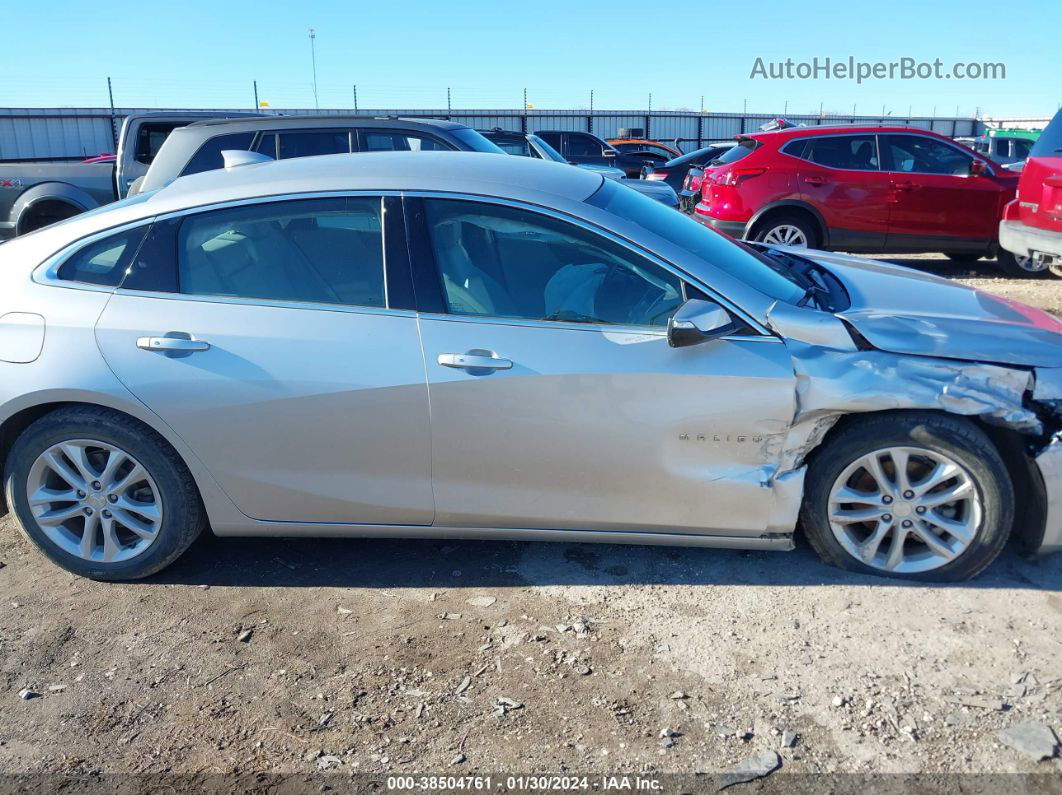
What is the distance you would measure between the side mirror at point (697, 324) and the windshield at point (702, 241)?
0.29 metres

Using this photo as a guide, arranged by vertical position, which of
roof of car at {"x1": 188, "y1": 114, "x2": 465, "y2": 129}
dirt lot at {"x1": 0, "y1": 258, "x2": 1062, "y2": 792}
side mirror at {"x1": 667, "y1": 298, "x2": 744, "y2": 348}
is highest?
roof of car at {"x1": 188, "y1": 114, "x2": 465, "y2": 129}

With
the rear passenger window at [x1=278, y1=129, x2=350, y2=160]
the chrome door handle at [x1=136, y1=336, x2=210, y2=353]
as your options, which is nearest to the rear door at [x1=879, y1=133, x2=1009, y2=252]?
the rear passenger window at [x1=278, y1=129, x2=350, y2=160]

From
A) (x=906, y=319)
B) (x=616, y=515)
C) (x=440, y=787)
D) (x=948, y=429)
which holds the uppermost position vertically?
(x=906, y=319)

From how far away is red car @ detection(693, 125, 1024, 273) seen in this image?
10188 millimetres

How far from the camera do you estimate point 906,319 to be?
355cm

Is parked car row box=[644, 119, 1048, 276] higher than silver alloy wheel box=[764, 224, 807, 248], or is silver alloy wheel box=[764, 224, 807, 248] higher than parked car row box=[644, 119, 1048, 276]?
parked car row box=[644, 119, 1048, 276]

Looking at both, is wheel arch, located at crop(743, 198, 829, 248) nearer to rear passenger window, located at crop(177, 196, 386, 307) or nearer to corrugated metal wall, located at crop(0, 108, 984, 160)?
corrugated metal wall, located at crop(0, 108, 984, 160)

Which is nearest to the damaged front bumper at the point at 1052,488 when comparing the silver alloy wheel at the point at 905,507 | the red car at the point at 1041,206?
the silver alloy wheel at the point at 905,507

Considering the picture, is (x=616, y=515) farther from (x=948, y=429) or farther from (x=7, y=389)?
(x=7, y=389)

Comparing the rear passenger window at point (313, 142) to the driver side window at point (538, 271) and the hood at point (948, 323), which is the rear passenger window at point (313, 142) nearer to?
the driver side window at point (538, 271)

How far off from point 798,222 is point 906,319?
723 centimetres

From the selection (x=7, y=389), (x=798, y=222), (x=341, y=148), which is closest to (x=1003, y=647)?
(x=7, y=389)

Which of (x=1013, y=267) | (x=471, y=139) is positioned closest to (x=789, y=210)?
(x=1013, y=267)

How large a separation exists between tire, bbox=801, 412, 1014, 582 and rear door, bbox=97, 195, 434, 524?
1593mm
